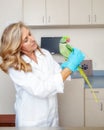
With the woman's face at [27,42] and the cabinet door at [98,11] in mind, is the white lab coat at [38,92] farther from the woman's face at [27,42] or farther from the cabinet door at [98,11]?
the cabinet door at [98,11]

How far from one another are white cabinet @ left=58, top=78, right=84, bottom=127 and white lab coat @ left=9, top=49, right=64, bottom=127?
1166 millimetres

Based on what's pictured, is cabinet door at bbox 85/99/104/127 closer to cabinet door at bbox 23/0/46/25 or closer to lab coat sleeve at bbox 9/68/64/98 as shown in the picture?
cabinet door at bbox 23/0/46/25

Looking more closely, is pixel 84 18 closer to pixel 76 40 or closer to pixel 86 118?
pixel 76 40

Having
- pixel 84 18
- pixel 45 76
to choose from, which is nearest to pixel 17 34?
pixel 45 76

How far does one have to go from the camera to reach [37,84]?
1.62 metres

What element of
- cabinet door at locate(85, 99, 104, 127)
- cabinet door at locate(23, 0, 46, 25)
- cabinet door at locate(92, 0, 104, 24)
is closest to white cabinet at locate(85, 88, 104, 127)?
cabinet door at locate(85, 99, 104, 127)

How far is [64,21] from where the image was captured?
346 cm

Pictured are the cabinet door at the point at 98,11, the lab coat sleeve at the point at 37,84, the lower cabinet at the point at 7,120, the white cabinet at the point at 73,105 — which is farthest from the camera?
the lower cabinet at the point at 7,120

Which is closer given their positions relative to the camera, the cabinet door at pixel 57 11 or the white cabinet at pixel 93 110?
the white cabinet at pixel 93 110

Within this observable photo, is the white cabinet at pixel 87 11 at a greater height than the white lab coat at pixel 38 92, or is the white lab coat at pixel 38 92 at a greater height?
the white cabinet at pixel 87 11

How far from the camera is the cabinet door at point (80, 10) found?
3.43 m

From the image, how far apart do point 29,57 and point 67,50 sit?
0.28 metres

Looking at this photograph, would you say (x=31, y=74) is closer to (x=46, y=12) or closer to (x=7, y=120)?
(x=46, y=12)

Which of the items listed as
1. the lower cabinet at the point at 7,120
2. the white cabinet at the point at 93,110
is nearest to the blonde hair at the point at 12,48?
the white cabinet at the point at 93,110
